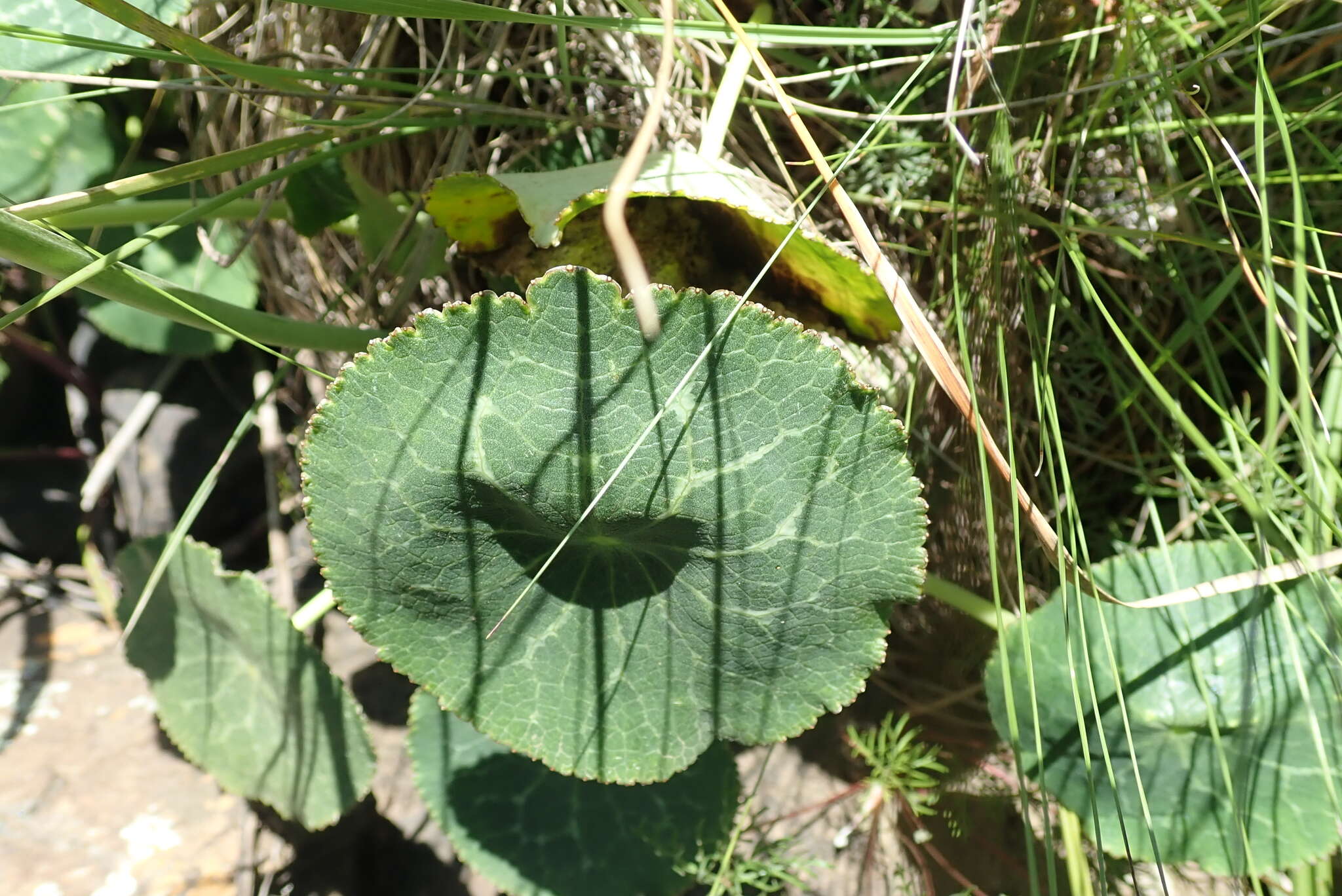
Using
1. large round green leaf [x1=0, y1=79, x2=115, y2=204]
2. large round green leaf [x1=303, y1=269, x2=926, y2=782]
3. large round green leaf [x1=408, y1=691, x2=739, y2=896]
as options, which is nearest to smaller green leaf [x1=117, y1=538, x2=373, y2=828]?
large round green leaf [x1=408, y1=691, x2=739, y2=896]

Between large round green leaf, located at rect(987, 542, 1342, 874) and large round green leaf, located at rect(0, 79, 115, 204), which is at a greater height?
large round green leaf, located at rect(0, 79, 115, 204)

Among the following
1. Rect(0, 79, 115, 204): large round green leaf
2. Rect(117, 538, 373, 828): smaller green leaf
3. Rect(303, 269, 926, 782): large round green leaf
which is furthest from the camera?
Rect(0, 79, 115, 204): large round green leaf

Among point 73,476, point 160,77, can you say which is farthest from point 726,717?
point 73,476

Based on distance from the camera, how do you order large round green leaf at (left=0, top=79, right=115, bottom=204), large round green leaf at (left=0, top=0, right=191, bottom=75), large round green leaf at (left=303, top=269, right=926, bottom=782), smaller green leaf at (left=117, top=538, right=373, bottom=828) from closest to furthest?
large round green leaf at (left=303, top=269, right=926, bottom=782), large round green leaf at (left=0, top=0, right=191, bottom=75), smaller green leaf at (left=117, top=538, right=373, bottom=828), large round green leaf at (left=0, top=79, right=115, bottom=204)

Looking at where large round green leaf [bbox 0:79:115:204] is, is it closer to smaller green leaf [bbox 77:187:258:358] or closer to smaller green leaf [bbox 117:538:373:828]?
smaller green leaf [bbox 77:187:258:358]

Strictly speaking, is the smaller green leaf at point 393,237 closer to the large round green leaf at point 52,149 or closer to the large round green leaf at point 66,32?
the large round green leaf at point 66,32

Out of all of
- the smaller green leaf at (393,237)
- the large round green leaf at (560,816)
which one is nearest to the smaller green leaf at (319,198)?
the smaller green leaf at (393,237)

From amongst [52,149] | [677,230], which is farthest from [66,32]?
[677,230]
